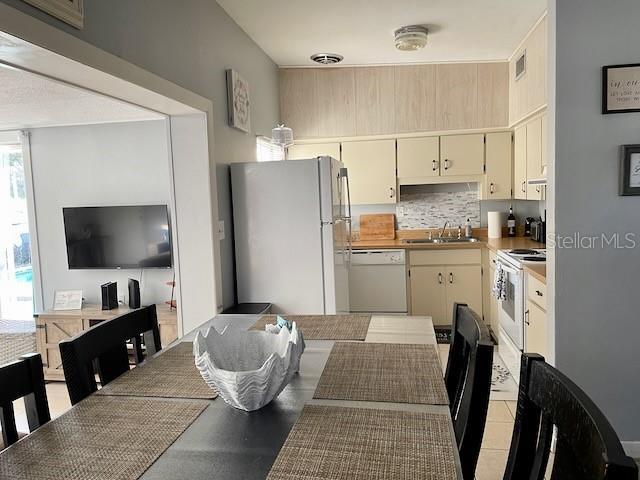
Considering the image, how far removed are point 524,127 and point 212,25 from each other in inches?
103

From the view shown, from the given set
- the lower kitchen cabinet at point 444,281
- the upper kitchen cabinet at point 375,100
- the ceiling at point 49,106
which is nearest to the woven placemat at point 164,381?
the ceiling at point 49,106

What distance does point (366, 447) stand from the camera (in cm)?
101

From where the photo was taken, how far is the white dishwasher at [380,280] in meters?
4.57

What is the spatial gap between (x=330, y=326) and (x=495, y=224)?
3322 mm

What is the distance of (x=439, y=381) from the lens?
134 cm

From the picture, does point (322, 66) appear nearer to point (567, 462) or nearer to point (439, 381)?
point (439, 381)

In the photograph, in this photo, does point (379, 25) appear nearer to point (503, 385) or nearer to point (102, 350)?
point (503, 385)

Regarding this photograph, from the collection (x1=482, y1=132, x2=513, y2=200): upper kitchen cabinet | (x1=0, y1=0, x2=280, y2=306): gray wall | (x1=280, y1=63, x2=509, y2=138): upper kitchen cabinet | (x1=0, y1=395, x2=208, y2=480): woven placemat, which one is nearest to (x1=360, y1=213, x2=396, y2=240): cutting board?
(x1=280, y1=63, x2=509, y2=138): upper kitchen cabinet

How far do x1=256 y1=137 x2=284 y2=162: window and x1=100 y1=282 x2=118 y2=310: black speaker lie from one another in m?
1.60

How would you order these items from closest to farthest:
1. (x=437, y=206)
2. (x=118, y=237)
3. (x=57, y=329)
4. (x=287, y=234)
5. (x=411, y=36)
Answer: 1. (x=287, y=234)
2. (x=411, y=36)
3. (x=57, y=329)
4. (x=118, y=237)
5. (x=437, y=206)

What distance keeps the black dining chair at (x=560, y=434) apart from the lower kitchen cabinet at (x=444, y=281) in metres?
3.47

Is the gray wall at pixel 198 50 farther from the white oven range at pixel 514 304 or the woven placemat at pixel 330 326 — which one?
the white oven range at pixel 514 304

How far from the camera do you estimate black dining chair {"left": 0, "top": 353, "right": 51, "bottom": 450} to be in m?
1.13

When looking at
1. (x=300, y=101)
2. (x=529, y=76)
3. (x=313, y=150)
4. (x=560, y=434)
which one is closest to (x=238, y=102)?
(x=300, y=101)
